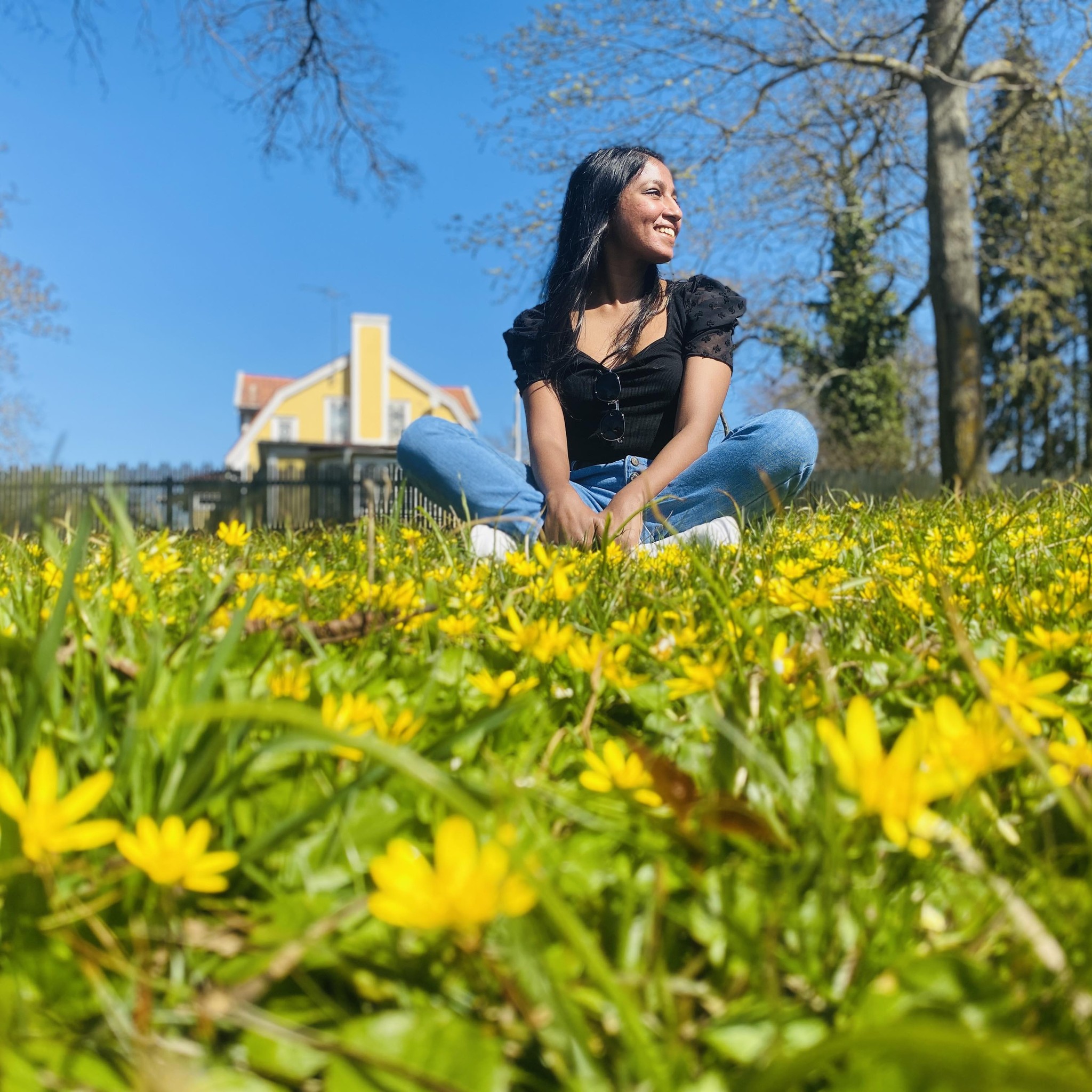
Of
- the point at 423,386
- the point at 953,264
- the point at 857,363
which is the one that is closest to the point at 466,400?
the point at 423,386

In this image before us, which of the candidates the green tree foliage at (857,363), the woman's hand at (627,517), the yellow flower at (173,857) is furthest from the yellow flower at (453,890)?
the green tree foliage at (857,363)

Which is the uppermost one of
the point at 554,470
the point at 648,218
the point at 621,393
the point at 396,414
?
the point at 396,414

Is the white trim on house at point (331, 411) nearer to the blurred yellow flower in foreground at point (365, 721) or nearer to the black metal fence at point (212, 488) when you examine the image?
the black metal fence at point (212, 488)

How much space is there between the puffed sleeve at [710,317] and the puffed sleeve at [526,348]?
64 centimetres

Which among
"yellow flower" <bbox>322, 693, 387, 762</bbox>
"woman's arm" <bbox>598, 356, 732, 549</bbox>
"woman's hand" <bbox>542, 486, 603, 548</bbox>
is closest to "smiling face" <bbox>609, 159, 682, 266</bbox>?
"woman's arm" <bbox>598, 356, 732, 549</bbox>

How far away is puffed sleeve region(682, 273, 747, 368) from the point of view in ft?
12.0

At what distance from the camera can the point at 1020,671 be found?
0.73 metres

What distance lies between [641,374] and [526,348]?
511mm

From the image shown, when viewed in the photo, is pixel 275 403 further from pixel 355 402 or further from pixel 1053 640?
pixel 1053 640

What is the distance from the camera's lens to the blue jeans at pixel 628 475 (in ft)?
10.8

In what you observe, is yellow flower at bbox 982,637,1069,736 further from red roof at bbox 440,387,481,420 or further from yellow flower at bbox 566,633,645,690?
red roof at bbox 440,387,481,420

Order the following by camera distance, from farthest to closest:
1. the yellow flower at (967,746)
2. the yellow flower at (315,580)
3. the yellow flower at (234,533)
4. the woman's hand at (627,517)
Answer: the woman's hand at (627,517) < the yellow flower at (234,533) < the yellow flower at (315,580) < the yellow flower at (967,746)

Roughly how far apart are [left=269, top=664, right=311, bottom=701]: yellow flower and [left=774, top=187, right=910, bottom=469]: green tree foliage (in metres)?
19.8

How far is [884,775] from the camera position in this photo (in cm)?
50
